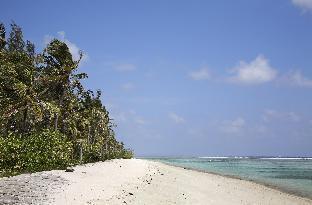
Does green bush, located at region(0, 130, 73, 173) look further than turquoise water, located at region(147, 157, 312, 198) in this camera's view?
No

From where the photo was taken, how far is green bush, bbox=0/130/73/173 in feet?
89.6

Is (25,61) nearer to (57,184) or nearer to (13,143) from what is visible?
(13,143)

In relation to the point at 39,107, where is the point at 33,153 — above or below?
below

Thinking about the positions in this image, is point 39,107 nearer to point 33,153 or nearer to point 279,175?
point 33,153

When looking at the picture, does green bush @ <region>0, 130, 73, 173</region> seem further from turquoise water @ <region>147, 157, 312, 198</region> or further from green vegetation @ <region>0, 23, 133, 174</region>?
turquoise water @ <region>147, 157, 312, 198</region>

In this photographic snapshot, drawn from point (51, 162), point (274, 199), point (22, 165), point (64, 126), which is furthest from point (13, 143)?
point (64, 126)

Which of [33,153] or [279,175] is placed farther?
[279,175]

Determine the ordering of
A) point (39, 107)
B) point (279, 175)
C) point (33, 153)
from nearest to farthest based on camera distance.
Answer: point (33, 153) < point (39, 107) < point (279, 175)

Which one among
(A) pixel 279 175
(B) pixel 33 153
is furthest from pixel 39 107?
(A) pixel 279 175

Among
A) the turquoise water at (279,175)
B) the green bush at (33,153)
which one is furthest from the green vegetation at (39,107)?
the turquoise water at (279,175)

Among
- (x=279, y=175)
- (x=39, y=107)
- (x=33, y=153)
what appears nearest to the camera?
(x=33, y=153)

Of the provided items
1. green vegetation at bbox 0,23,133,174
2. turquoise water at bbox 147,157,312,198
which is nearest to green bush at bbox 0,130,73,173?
green vegetation at bbox 0,23,133,174

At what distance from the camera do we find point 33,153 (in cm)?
2925

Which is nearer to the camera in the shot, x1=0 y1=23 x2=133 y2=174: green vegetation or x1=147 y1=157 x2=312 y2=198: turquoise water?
x1=0 y1=23 x2=133 y2=174: green vegetation
